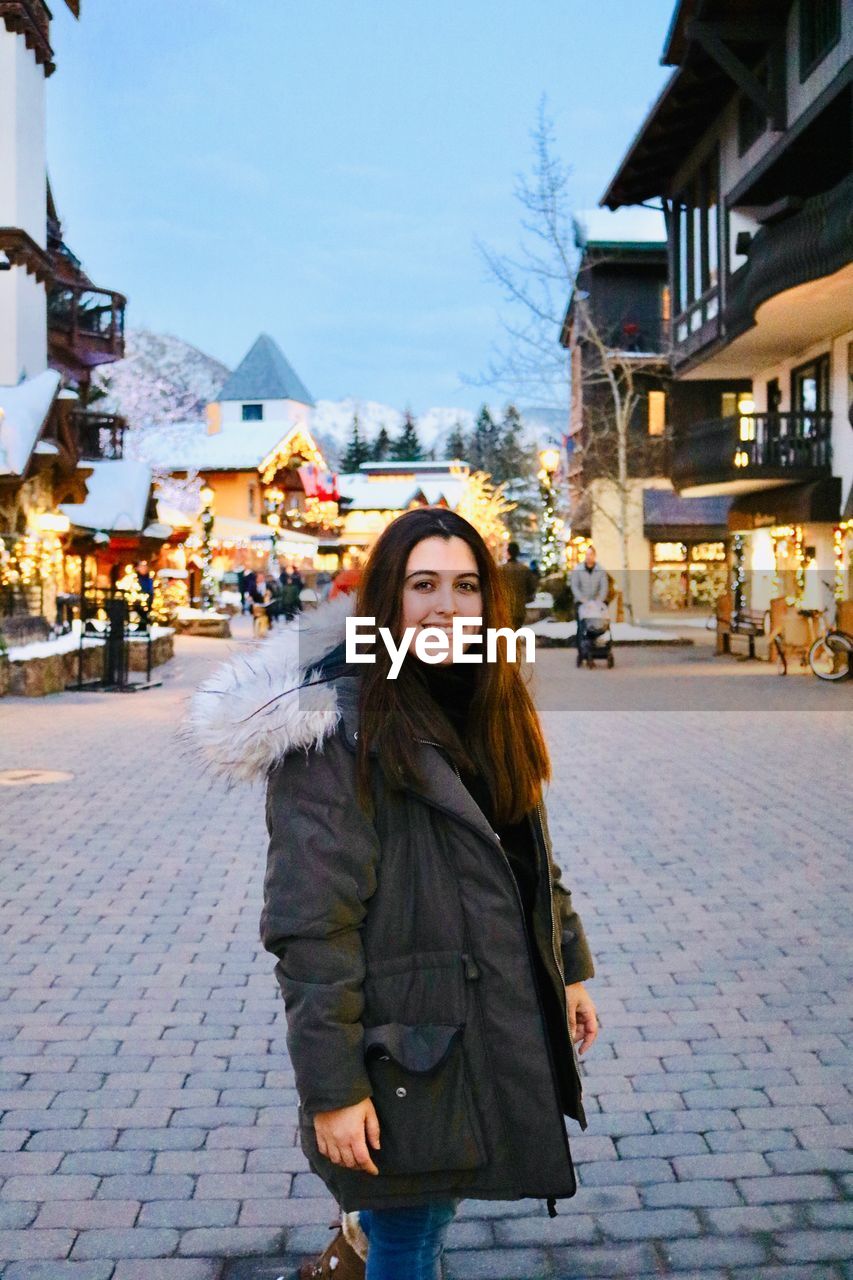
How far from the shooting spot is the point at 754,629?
23.8 m

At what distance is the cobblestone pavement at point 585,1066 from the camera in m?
3.39

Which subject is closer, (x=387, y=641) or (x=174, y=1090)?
(x=387, y=641)

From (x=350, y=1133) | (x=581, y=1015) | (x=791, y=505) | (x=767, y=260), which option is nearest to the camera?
(x=350, y=1133)

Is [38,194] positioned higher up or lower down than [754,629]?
higher up

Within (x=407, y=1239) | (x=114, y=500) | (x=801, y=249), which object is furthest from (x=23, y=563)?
(x=407, y=1239)

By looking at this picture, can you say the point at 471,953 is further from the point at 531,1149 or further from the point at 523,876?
the point at 531,1149

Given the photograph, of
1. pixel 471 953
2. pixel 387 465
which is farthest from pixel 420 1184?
pixel 387 465

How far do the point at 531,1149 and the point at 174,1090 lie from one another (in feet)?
7.59

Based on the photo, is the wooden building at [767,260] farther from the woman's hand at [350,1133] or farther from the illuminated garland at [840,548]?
the woman's hand at [350,1133]

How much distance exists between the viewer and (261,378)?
303ft

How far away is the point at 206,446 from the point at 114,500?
32368 mm

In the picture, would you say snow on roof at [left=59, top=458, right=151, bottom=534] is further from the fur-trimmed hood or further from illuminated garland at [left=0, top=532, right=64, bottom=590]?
the fur-trimmed hood

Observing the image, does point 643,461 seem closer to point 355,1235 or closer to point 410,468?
point 355,1235

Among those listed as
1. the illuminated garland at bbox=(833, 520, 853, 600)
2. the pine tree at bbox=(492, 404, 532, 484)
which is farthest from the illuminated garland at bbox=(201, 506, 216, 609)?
the pine tree at bbox=(492, 404, 532, 484)
